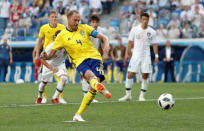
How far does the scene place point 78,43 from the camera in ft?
31.3

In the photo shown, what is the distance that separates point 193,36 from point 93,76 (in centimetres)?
1910

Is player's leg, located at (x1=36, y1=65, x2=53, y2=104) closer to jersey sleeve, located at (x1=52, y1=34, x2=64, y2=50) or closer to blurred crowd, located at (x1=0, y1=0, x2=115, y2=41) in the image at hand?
jersey sleeve, located at (x1=52, y1=34, x2=64, y2=50)

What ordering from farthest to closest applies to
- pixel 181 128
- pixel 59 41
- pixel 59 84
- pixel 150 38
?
pixel 150 38, pixel 59 84, pixel 59 41, pixel 181 128

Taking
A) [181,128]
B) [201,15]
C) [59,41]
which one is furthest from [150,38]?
[201,15]

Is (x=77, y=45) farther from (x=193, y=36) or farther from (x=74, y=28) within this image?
(x=193, y=36)

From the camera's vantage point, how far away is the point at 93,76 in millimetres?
8992

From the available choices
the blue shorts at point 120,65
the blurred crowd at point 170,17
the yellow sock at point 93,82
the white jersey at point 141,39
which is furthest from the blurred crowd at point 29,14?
the yellow sock at point 93,82

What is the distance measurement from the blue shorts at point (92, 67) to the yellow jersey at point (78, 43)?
0.08m

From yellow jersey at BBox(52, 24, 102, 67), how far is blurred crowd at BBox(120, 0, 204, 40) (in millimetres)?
17847

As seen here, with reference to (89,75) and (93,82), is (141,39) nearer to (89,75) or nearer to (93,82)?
(89,75)

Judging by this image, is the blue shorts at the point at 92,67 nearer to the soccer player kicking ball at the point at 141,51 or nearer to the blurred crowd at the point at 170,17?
the soccer player kicking ball at the point at 141,51

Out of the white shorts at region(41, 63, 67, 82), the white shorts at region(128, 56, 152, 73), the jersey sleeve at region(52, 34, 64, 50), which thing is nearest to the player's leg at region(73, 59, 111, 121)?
the jersey sleeve at region(52, 34, 64, 50)

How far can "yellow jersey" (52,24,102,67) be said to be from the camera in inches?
376

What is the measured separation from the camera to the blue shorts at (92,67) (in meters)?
9.36
